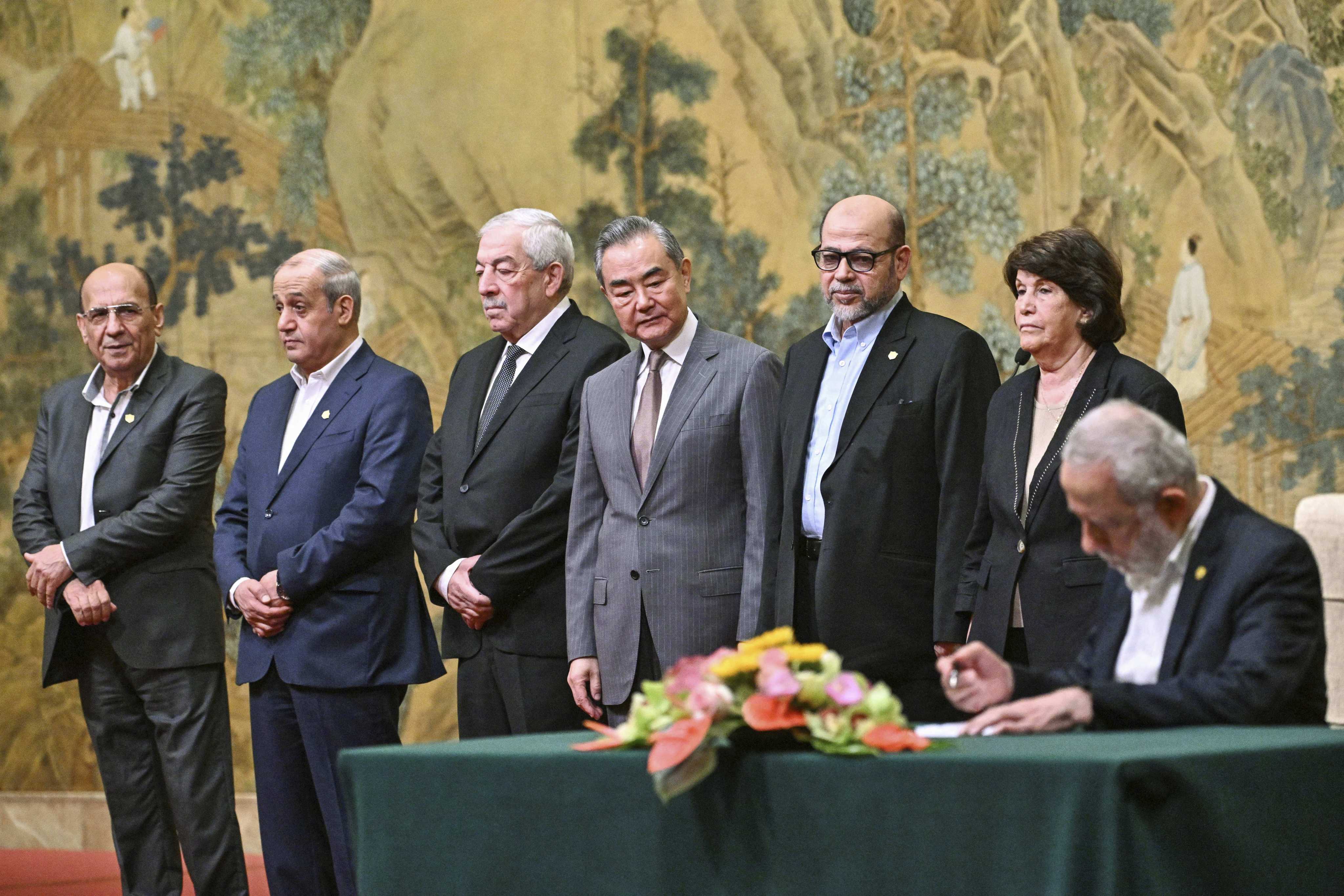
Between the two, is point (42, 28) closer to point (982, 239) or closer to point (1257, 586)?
point (982, 239)

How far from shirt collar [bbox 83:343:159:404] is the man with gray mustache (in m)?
2.16

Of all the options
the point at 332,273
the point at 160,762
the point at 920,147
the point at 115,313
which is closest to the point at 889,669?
the point at 332,273

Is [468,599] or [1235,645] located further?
[468,599]

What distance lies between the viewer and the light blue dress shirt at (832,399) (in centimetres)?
391

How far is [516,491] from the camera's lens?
4246 mm

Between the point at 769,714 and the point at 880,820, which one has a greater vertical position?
the point at 769,714

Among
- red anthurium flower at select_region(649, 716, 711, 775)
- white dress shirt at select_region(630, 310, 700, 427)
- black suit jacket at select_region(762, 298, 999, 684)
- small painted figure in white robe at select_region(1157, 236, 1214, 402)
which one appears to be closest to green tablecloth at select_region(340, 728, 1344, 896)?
red anthurium flower at select_region(649, 716, 711, 775)

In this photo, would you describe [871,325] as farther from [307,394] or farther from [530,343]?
[307,394]

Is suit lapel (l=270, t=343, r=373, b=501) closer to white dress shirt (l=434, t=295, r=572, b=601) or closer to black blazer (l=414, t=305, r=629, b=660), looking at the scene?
black blazer (l=414, t=305, r=629, b=660)

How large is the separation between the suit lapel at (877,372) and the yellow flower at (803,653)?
5.23 ft

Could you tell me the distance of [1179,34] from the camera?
5.94 metres

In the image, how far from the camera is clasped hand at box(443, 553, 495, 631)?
4.12 metres

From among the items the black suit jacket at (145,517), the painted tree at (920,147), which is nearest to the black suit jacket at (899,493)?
the black suit jacket at (145,517)

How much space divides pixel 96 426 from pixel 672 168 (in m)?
2.70
